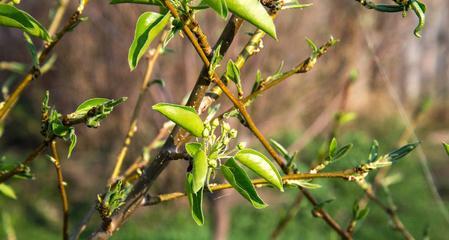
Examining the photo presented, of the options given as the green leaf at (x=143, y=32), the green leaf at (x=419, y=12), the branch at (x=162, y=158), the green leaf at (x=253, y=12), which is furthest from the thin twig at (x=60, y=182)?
the green leaf at (x=419, y=12)

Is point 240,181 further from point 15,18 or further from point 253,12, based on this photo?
point 15,18

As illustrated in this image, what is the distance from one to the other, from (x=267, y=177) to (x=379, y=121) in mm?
8340

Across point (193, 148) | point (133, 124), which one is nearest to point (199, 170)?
point (193, 148)

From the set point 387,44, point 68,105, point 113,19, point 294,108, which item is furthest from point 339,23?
point 68,105

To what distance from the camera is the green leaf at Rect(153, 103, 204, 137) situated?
60 centimetres

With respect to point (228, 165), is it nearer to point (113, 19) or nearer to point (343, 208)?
point (113, 19)

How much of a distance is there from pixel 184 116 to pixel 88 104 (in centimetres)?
13

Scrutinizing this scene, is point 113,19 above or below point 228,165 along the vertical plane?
below

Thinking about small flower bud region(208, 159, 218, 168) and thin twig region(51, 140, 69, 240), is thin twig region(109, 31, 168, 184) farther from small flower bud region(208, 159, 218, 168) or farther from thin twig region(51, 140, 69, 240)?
small flower bud region(208, 159, 218, 168)

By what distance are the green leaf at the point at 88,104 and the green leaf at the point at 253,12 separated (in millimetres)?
194

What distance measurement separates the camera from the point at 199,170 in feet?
1.90

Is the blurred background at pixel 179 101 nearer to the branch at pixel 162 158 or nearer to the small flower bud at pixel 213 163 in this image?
the branch at pixel 162 158

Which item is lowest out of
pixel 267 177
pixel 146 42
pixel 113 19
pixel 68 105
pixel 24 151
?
pixel 24 151

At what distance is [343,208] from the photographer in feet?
17.8
